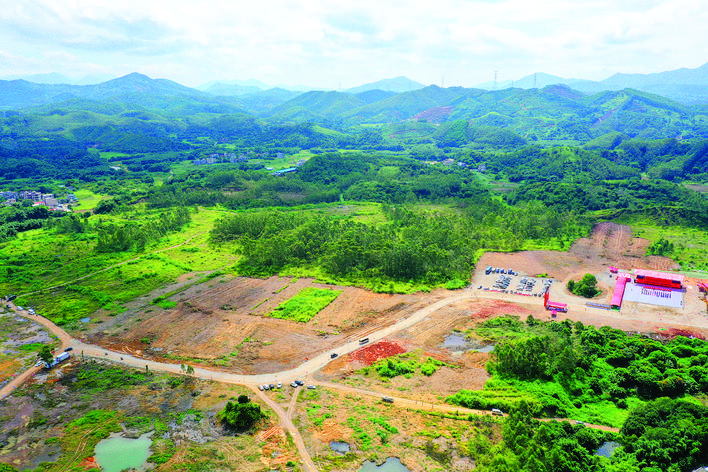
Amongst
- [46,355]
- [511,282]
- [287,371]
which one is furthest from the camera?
[511,282]

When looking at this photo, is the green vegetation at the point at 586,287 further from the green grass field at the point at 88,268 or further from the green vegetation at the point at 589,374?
the green grass field at the point at 88,268

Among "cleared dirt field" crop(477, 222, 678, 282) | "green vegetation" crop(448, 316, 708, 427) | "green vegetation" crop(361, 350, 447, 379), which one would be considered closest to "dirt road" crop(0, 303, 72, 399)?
"green vegetation" crop(361, 350, 447, 379)

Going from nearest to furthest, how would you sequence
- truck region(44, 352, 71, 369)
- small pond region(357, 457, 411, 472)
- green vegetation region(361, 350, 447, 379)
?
small pond region(357, 457, 411, 472) → green vegetation region(361, 350, 447, 379) → truck region(44, 352, 71, 369)

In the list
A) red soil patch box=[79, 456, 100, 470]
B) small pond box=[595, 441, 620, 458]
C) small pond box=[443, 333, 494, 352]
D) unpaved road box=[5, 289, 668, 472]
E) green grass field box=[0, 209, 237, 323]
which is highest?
green grass field box=[0, 209, 237, 323]

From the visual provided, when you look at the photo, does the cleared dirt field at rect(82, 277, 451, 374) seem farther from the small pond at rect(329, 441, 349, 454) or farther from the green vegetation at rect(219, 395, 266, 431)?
the small pond at rect(329, 441, 349, 454)

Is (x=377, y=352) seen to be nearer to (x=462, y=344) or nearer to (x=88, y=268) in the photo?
(x=462, y=344)

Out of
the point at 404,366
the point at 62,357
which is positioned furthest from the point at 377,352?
the point at 62,357
